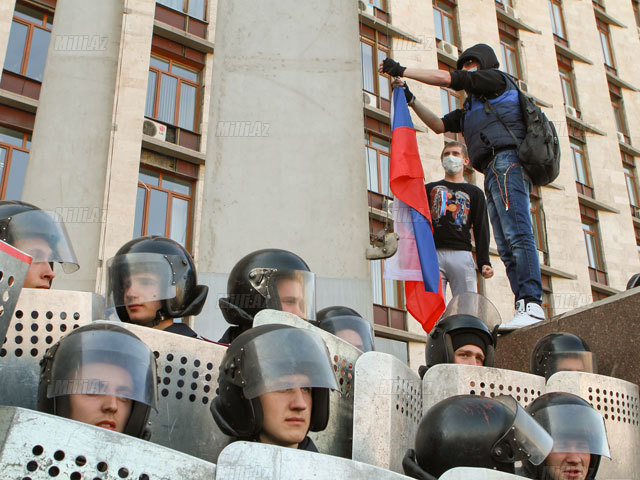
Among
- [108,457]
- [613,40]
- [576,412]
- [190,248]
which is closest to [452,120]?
[576,412]

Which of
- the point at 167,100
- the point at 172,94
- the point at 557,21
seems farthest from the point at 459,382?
the point at 557,21

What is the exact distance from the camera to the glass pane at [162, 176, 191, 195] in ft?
51.7

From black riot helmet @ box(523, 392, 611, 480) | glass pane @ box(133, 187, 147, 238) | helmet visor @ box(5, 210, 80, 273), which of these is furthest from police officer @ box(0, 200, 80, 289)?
Result: glass pane @ box(133, 187, 147, 238)

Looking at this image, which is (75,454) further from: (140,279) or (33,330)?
(140,279)

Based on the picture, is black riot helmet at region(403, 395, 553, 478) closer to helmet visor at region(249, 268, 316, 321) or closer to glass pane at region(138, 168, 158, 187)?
helmet visor at region(249, 268, 316, 321)

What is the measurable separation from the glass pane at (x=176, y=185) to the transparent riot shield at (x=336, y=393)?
12360 mm

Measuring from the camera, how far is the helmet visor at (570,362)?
4633 mm

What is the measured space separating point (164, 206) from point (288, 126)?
942cm

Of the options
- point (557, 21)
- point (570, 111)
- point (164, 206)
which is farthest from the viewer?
point (557, 21)

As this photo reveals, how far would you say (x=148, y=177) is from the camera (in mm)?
15555

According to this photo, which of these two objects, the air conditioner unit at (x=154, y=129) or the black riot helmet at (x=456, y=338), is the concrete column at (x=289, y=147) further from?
the air conditioner unit at (x=154, y=129)

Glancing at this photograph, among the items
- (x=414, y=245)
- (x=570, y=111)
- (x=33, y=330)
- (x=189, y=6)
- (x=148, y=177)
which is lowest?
(x=33, y=330)

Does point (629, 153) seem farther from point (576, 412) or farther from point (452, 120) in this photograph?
point (576, 412)

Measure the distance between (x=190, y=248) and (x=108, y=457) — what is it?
Result: 43.0 ft
